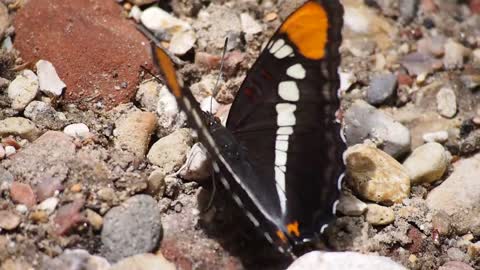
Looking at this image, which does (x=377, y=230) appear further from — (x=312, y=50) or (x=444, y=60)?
(x=444, y=60)

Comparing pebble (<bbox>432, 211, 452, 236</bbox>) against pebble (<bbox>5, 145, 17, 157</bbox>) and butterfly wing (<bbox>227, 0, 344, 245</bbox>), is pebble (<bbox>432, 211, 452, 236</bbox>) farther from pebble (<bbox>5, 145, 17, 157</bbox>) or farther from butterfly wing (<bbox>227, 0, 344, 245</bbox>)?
pebble (<bbox>5, 145, 17, 157</bbox>)

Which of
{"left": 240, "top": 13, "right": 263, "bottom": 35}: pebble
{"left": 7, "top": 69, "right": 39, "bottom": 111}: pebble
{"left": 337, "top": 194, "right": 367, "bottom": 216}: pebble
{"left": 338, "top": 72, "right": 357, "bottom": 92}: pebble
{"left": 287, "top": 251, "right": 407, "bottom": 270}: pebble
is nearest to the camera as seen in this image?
{"left": 287, "top": 251, "right": 407, "bottom": 270}: pebble

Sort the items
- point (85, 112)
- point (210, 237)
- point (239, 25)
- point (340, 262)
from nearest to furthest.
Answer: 1. point (340, 262)
2. point (210, 237)
3. point (85, 112)
4. point (239, 25)

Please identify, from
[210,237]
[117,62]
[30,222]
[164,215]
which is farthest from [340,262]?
[117,62]

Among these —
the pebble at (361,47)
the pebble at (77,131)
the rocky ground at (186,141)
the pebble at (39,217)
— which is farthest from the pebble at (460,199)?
the pebble at (39,217)

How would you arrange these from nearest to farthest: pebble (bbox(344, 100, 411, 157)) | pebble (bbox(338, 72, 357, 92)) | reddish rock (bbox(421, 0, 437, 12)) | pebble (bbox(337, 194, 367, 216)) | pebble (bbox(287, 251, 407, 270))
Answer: pebble (bbox(287, 251, 407, 270)) → pebble (bbox(337, 194, 367, 216)) → pebble (bbox(344, 100, 411, 157)) → pebble (bbox(338, 72, 357, 92)) → reddish rock (bbox(421, 0, 437, 12))

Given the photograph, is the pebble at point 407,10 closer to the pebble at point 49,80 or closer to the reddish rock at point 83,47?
the reddish rock at point 83,47

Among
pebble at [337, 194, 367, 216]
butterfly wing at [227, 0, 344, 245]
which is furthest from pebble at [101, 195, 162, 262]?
pebble at [337, 194, 367, 216]
